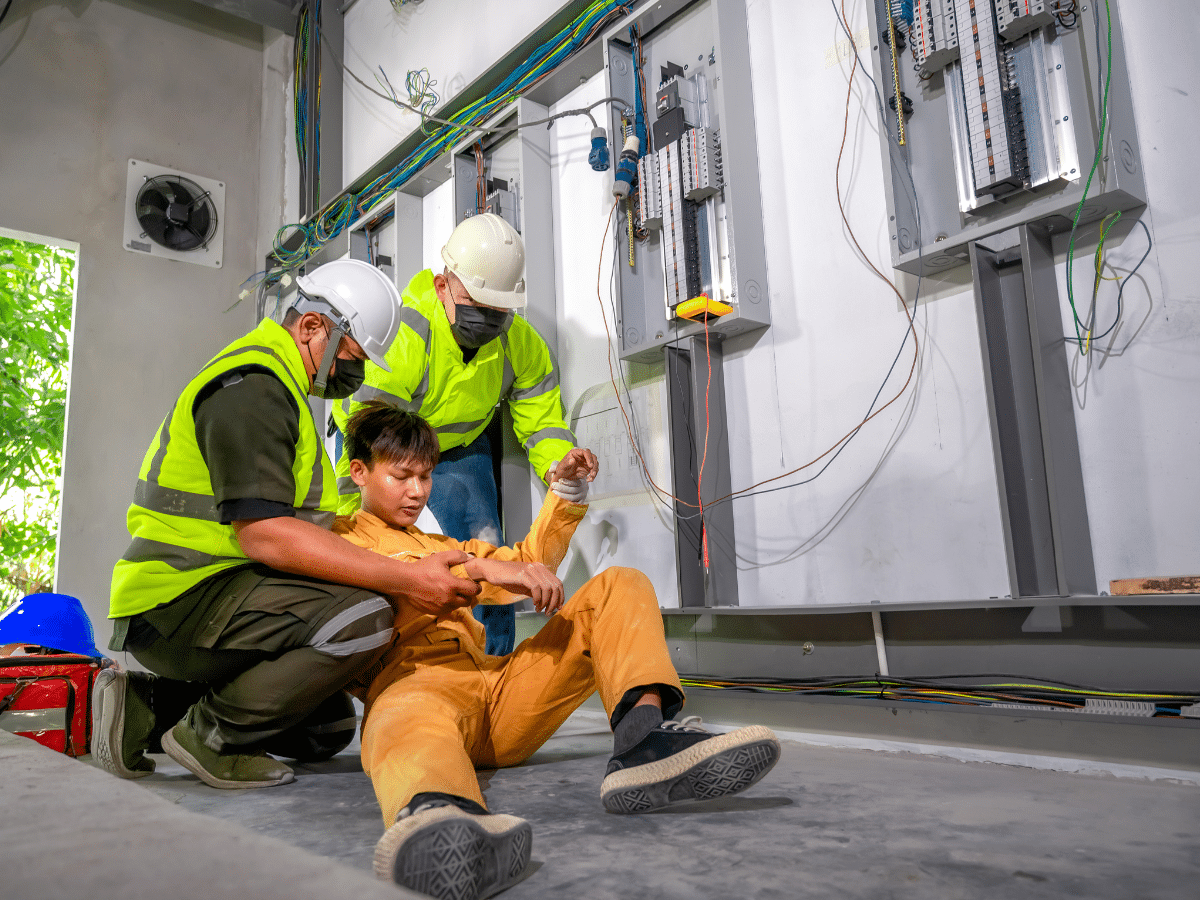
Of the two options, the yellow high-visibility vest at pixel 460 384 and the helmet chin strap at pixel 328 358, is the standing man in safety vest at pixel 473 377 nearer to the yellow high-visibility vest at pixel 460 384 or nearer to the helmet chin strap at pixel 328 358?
the yellow high-visibility vest at pixel 460 384

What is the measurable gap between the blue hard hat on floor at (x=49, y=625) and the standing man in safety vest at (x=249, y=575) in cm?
134

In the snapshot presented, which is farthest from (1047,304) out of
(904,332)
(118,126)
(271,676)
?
(118,126)

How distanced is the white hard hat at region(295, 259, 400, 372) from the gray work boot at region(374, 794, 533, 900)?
120 cm

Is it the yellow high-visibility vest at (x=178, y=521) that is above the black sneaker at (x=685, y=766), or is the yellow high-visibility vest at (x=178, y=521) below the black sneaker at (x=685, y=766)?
above

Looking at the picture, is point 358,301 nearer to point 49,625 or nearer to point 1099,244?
point 1099,244

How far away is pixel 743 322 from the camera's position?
98.7 inches

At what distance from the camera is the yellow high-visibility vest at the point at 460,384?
8.80 feet

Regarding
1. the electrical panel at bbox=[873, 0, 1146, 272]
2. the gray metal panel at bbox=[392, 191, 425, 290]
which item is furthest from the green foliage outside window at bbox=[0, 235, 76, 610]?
the electrical panel at bbox=[873, 0, 1146, 272]

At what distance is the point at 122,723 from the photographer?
72.0 inches

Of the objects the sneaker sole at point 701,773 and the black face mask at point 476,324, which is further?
the black face mask at point 476,324

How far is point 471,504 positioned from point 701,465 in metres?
0.84

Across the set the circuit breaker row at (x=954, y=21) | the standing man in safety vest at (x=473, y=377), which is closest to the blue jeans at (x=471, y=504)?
the standing man in safety vest at (x=473, y=377)

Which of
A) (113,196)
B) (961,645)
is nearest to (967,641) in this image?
(961,645)

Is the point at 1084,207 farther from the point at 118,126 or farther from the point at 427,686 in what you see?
the point at 118,126
